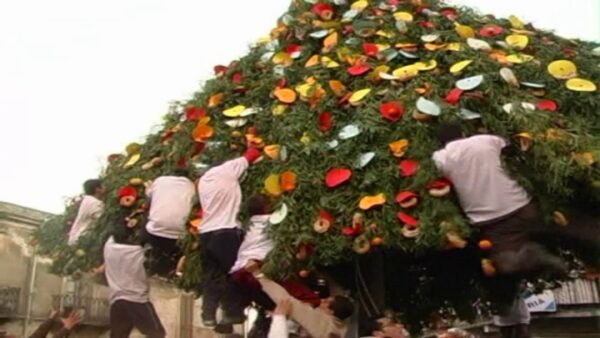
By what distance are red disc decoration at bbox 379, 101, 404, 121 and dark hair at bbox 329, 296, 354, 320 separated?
1.59 metres

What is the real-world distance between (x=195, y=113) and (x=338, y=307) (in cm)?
226

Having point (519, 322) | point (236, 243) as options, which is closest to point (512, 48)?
point (236, 243)

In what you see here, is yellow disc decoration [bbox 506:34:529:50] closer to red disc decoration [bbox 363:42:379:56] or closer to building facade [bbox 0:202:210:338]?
red disc decoration [bbox 363:42:379:56]

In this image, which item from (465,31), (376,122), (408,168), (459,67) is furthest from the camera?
(465,31)

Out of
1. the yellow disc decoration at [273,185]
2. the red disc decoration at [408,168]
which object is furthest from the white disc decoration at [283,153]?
the red disc decoration at [408,168]

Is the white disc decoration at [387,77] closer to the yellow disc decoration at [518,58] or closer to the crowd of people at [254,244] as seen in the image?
the crowd of people at [254,244]

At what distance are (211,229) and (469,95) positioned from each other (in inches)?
90.4

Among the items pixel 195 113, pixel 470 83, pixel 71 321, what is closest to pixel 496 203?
pixel 470 83

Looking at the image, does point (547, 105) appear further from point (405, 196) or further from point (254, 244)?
point (254, 244)

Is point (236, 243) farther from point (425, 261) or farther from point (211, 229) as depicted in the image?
point (425, 261)

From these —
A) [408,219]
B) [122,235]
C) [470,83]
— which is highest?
[470,83]

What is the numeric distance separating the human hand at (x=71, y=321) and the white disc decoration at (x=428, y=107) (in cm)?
346

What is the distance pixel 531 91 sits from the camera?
501 centimetres

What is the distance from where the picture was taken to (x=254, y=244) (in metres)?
5.21
